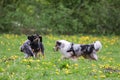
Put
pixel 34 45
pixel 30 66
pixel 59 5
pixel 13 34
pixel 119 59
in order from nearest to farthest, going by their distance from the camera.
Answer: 1. pixel 30 66
2. pixel 34 45
3. pixel 119 59
4. pixel 13 34
5. pixel 59 5

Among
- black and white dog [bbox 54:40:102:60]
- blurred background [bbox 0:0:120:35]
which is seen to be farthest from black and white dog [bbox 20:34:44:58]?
blurred background [bbox 0:0:120:35]

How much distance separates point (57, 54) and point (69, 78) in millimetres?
6199

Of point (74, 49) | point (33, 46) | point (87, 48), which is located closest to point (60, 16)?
point (87, 48)

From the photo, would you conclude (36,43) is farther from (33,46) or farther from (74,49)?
(74,49)

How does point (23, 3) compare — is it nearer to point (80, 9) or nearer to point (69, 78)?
point (80, 9)

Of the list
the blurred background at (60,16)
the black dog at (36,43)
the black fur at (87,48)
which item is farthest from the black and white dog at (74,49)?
the blurred background at (60,16)

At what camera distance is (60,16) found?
25.8m

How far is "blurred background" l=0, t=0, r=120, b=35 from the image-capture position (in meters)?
25.4

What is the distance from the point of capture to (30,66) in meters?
11.4

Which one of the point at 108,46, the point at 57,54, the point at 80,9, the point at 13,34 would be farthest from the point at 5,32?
the point at 57,54

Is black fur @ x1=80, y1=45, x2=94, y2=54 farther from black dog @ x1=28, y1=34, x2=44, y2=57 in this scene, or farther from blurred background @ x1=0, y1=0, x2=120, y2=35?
blurred background @ x1=0, y1=0, x2=120, y2=35

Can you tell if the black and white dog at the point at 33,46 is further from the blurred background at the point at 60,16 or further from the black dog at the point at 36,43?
the blurred background at the point at 60,16

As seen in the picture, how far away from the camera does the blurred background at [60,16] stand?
2544cm

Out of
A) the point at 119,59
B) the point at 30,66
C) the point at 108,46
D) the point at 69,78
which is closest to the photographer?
the point at 69,78
